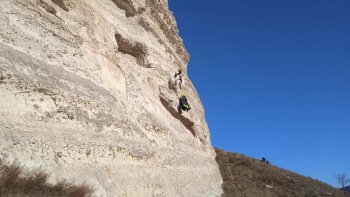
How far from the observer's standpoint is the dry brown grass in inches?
188

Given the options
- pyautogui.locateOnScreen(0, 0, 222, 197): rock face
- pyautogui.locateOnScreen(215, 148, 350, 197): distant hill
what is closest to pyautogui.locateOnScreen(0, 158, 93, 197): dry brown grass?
pyautogui.locateOnScreen(0, 0, 222, 197): rock face

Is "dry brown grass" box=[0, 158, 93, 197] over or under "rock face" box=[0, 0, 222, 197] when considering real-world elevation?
under

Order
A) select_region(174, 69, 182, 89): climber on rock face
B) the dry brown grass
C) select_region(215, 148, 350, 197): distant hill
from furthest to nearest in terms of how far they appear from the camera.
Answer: select_region(215, 148, 350, 197): distant hill < select_region(174, 69, 182, 89): climber on rock face < the dry brown grass

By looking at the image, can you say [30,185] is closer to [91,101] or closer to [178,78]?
[91,101]

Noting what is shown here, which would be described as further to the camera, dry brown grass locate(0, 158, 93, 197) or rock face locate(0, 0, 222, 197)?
rock face locate(0, 0, 222, 197)

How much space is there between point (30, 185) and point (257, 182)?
1785 cm

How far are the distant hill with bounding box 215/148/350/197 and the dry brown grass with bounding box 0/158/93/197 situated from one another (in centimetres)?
1152

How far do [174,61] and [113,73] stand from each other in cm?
681

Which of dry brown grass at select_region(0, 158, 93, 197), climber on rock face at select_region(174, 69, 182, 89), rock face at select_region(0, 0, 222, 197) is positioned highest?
climber on rock face at select_region(174, 69, 182, 89)

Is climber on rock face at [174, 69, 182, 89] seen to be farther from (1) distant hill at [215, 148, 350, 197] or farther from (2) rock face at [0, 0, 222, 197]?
(1) distant hill at [215, 148, 350, 197]

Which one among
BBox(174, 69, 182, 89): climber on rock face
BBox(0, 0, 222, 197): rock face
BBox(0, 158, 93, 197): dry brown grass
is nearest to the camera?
BBox(0, 158, 93, 197): dry brown grass

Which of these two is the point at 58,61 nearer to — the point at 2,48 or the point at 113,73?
the point at 2,48

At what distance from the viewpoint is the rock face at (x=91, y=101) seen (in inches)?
244

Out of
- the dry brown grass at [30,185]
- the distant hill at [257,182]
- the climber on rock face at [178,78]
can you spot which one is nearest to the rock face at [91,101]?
the dry brown grass at [30,185]
